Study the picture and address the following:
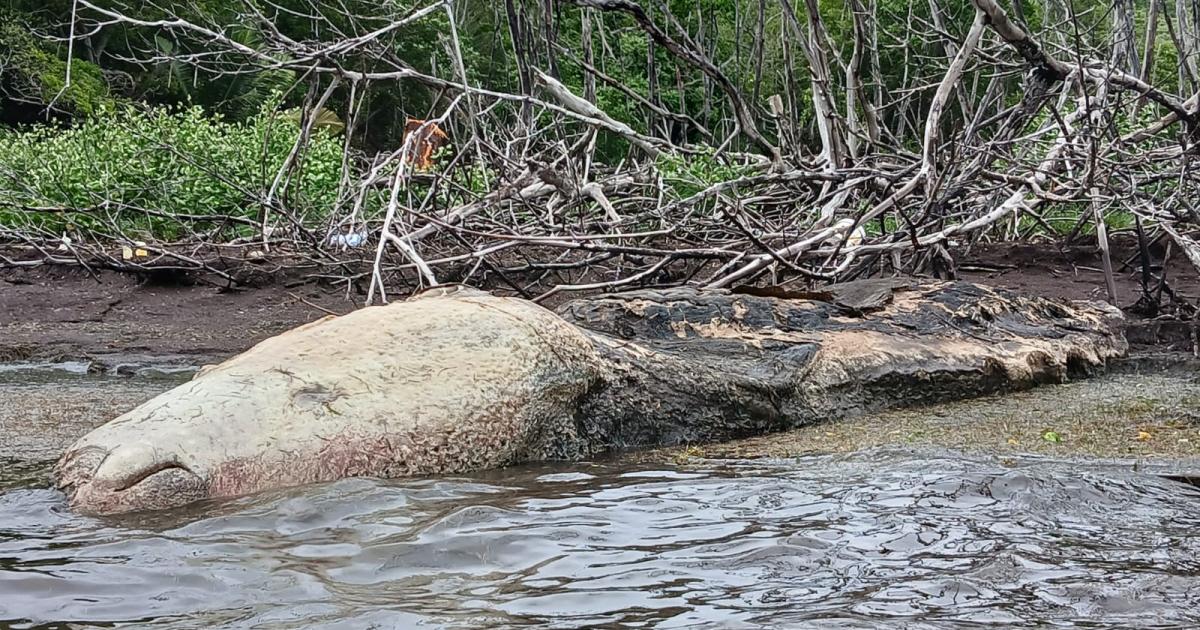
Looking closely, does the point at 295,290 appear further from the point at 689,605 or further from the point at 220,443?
the point at 689,605

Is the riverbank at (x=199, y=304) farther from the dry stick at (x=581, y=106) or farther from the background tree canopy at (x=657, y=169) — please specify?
the dry stick at (x=581, y=106)

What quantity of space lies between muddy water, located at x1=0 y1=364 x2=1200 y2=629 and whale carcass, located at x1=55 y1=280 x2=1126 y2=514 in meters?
0.18

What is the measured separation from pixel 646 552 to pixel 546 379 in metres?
1.29

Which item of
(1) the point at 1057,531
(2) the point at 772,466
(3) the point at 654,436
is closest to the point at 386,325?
(3) the point at 654,436

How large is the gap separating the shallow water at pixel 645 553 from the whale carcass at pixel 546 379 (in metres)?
0.18

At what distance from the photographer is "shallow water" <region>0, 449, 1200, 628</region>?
238 cm

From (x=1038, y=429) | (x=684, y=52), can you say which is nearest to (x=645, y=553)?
(x=1038, y=429)

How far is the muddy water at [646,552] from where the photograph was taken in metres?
2.37

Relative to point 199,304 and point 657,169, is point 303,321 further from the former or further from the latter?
point 657,169

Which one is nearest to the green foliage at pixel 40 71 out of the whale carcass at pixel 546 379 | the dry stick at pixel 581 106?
the dry stick at pixel 581 106

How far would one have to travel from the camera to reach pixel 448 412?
382 cm

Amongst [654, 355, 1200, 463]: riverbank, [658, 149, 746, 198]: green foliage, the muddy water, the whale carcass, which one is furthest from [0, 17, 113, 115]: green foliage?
the muddy water

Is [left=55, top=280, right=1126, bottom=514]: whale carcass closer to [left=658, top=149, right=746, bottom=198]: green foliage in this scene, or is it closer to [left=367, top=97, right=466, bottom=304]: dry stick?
[left=367, top=97, right=466, bottom=304]: dry stick

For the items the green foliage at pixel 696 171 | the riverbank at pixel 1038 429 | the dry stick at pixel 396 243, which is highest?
the green foliage at pixel 696 171
